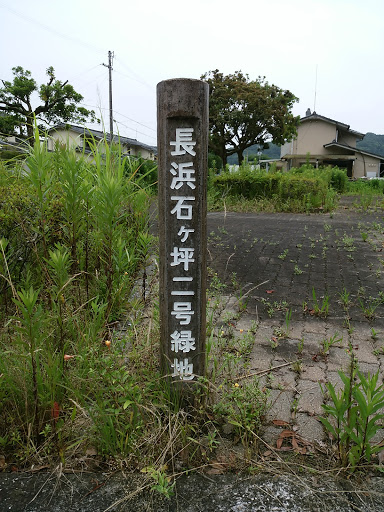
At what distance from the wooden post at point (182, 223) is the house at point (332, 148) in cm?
3415

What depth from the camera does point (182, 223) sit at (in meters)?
2.34

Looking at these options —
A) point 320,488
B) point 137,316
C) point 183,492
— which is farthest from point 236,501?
point 137,316

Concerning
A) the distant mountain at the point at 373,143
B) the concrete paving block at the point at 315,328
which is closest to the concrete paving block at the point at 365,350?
the concrete paving block at the point at 315,328

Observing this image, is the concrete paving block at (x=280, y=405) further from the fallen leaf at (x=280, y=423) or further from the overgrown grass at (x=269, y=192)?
the overgrown grass at (x=269, y=192)

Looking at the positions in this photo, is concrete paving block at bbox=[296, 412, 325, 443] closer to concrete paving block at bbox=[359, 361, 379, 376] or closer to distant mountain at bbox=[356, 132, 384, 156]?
concrete paving block at bbox=[359, 361, 379, 376]

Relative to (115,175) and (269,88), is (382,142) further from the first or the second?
(115,175)

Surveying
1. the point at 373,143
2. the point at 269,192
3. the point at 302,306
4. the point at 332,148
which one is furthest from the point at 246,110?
the point at 373,143

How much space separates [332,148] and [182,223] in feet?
118

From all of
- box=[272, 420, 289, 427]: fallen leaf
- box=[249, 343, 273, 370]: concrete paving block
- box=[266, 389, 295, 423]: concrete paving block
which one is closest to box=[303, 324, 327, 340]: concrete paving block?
box=[249, 343, 273, 370]: concrete paving block

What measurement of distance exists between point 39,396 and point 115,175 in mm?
1957

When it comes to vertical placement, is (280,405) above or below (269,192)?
below

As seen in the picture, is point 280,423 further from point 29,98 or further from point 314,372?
point 29,98

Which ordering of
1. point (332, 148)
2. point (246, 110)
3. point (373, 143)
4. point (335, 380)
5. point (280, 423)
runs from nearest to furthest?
1. point (280, 423)
2. point (335, 380)
3. point (246, 110)
4. point (332, 148)
5. point (373, 143)

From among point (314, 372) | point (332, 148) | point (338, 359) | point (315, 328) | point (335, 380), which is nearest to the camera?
point (335, 380)
